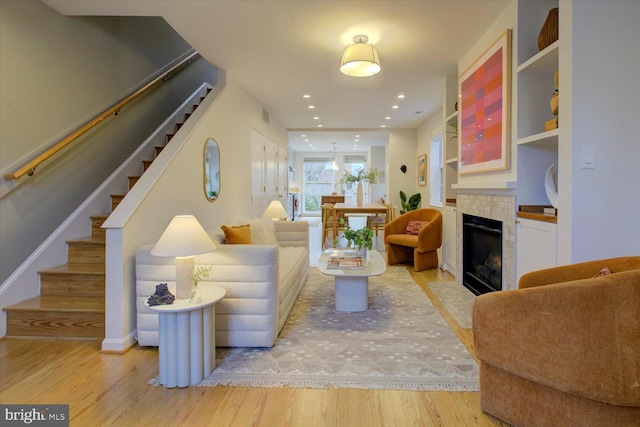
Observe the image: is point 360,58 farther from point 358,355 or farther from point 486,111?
point 358,355

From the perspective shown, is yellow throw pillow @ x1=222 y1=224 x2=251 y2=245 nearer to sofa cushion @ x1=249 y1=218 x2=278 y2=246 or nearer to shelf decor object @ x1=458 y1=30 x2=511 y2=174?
sofa cushion @ x1=249 y1=218 x2=278 y2=246

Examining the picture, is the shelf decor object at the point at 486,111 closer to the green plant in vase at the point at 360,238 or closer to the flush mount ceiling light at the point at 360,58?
the flush mount ceiling light at the point at 360,58

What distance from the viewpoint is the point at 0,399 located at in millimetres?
1896

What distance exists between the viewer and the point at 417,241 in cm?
499

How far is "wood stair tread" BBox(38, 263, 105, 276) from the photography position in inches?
116

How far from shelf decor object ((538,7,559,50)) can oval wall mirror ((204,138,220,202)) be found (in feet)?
10.8

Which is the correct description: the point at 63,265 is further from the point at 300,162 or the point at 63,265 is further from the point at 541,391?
the point at 300,162

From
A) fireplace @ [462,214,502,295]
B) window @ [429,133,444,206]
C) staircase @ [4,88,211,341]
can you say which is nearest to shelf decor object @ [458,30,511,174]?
fireplace @ [462,214,502,295]

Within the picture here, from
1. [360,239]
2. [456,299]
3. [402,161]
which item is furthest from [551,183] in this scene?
[402,161]

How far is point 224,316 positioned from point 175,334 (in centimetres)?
46

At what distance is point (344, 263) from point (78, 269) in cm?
240

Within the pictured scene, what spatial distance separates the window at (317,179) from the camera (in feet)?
47.6

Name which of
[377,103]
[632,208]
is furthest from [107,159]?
[632,208]

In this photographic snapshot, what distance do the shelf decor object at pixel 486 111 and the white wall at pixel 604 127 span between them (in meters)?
0.83
